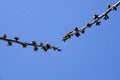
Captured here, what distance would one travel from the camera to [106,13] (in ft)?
51.9

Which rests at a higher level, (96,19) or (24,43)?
(96,19)

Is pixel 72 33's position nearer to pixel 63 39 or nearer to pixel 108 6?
pixel 63 39

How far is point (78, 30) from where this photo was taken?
16391mm

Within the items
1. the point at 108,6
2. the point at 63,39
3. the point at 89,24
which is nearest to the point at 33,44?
the point at 63,39

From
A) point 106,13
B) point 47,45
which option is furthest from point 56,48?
point 106,13

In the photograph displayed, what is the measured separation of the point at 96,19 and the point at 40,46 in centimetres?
289

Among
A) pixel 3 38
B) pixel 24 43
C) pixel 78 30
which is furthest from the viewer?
pixel 78 30

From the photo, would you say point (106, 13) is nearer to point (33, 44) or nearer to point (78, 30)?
point (78, 30)

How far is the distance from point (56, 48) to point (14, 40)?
93.2 inches

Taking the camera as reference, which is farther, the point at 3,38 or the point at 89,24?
the point at 89,24

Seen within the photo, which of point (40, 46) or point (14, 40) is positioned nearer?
point (14, 40)

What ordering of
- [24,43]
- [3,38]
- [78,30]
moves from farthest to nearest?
1. [78,30]
2. [24,43]
3. [3,38]

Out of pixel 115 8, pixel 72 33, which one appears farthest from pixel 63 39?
pixel 115 8

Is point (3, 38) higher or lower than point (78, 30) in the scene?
lower
